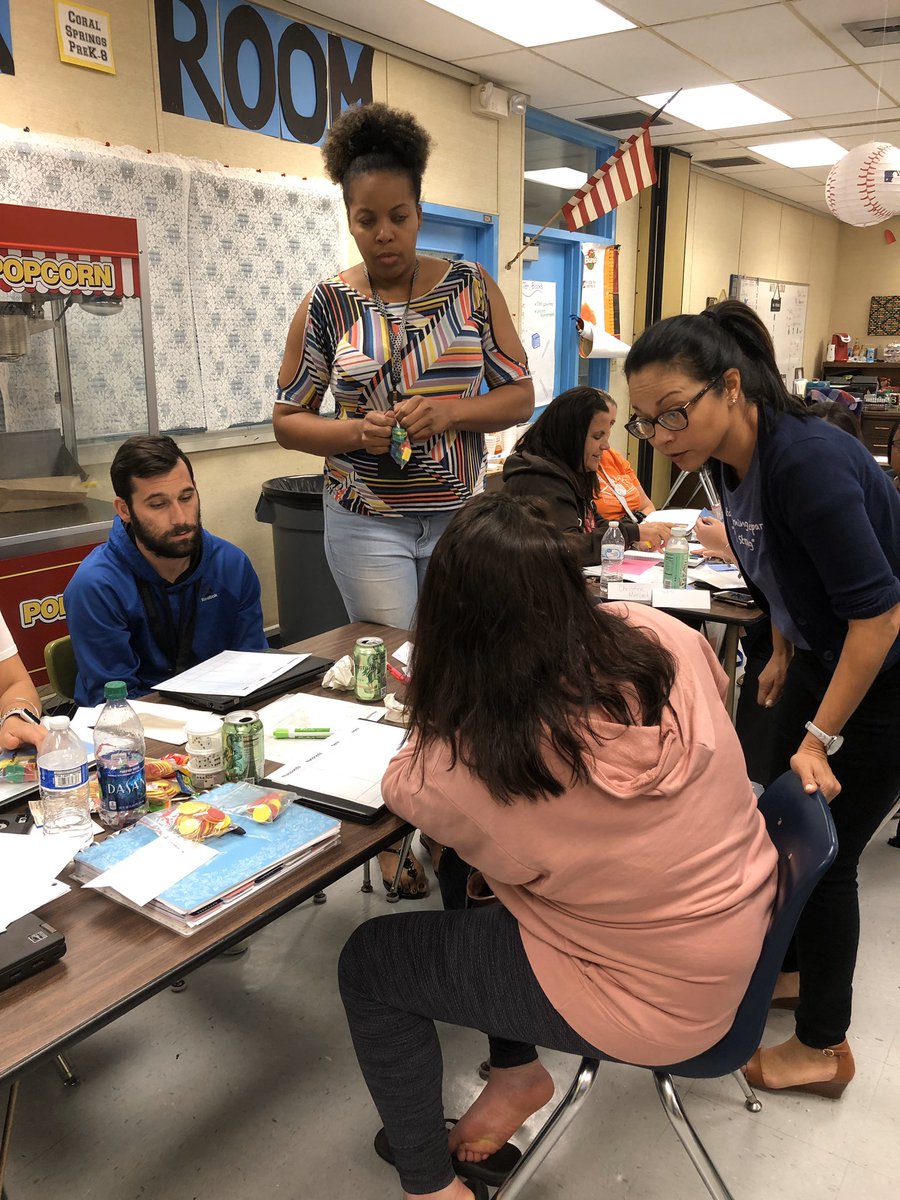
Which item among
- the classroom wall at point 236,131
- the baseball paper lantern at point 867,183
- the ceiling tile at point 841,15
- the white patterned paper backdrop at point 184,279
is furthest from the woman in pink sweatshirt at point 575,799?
the baseball paper lantern at point 867,183

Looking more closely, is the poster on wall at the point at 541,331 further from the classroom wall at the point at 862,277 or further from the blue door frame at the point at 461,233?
the classroom wall at the point at 862,277

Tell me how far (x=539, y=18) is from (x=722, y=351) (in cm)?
330

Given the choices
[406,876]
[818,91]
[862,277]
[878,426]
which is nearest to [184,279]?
[406,876]

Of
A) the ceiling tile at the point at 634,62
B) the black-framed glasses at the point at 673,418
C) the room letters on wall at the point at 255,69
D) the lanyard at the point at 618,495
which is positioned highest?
the ceiling tile at the point at 634,62

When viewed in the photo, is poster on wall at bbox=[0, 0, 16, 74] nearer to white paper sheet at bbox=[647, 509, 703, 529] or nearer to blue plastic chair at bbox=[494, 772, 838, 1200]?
white paper sheet at bbox=[647, 509, 703, 529]

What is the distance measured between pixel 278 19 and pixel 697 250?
4604mm

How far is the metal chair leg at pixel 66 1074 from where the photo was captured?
1.78 meters

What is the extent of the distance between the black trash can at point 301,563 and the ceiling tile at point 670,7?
2447 mm

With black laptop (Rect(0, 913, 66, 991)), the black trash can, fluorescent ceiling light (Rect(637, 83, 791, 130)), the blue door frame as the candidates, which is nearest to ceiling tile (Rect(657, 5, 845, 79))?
fluorescent ceiling light (Rect(637, 83, 791, 130))

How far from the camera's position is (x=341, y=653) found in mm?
2104

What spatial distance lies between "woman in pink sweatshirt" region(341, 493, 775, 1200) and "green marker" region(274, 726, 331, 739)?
1.40 feet

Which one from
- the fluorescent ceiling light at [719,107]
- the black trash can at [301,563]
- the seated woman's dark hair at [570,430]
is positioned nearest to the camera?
the seated woman's dark hair at [570,430]

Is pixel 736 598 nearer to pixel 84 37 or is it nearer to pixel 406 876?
pixel 406 876

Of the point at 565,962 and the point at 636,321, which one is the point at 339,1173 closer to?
the point at 565,962
